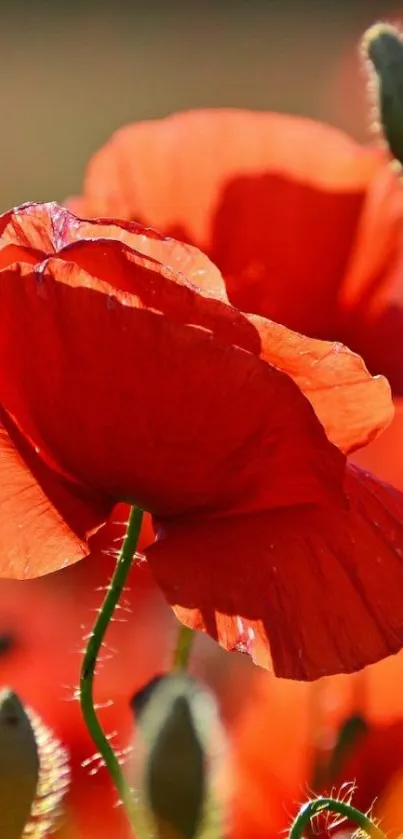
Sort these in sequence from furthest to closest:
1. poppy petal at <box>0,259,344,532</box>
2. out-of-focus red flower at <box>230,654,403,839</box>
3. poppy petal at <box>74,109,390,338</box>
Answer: poppy petal at <box>74,109,390,338</box>
out-of-focus red flower at <box>230,654,403,839</box>
poppy petal at <box>0,259,344,532</box>

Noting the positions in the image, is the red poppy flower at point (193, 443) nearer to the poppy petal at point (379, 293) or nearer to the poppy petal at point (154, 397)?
the poppy petal at point (154, 397)

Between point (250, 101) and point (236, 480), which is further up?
point (236, 480)

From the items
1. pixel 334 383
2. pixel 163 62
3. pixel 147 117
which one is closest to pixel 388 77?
pixel 334 383

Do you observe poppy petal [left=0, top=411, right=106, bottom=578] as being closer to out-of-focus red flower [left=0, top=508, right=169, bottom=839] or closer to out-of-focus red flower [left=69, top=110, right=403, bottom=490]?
out-of-focus red flower [left=0, top=508, right=169, bottom=839]

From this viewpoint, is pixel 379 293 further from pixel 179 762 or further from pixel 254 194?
pixel 179 762

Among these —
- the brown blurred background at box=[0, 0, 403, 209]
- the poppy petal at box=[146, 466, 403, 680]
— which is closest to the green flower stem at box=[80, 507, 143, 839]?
the poppy petal at box=[146, 466, 403, 680]

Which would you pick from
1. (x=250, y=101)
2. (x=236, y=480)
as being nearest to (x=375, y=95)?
(x=236, y=480)

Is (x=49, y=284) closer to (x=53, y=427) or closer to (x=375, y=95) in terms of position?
(x=53, y=427)
